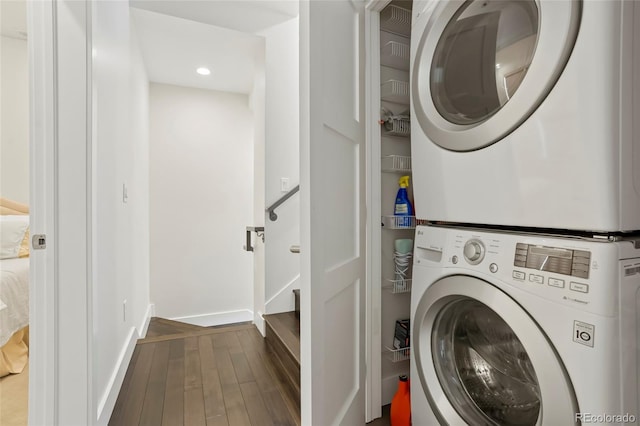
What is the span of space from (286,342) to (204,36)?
2.48 meters

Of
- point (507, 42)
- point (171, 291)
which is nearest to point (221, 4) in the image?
point (507, 42)

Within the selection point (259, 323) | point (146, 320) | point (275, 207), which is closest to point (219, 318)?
point (146, 320)

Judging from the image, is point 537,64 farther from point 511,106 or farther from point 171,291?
point 171,291

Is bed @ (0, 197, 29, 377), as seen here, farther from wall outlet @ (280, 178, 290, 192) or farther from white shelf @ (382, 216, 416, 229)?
white shelf @ (382, 216, 416, 229)

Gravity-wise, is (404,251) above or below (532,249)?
below

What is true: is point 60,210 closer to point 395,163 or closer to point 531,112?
point 395,163

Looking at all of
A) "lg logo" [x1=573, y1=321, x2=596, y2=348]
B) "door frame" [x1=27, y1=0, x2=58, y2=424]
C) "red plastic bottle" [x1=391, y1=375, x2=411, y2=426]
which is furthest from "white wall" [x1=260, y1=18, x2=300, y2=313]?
"lg logo" [x1=573, y1=321, x2=596, y2=348]

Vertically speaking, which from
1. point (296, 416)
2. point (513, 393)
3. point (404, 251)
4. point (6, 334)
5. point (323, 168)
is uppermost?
point (323, 168)

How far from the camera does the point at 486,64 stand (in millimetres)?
908

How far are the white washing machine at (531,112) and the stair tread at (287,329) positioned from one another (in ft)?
3.98

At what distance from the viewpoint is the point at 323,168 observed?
1136 millimetres

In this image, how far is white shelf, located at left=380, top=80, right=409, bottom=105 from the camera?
147 centimetres

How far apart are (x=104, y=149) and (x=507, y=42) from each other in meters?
1.71

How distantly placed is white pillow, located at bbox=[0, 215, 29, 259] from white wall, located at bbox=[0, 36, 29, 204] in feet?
1.16
